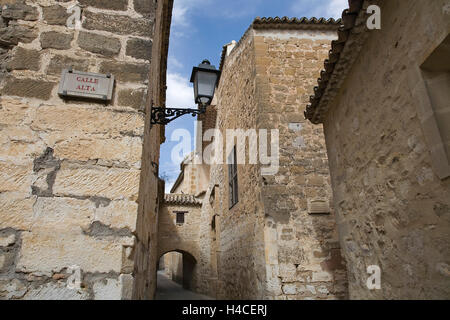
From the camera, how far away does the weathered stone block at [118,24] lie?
2043 millimetres

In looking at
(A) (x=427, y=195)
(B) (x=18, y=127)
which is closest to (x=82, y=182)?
(B) (x=18, y=127)

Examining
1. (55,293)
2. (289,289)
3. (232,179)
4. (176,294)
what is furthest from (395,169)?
(176,294)

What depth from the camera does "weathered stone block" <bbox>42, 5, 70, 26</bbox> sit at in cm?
197

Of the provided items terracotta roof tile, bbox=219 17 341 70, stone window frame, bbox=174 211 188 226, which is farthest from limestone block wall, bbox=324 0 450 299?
stone window frame, bbox=174 211 188 226

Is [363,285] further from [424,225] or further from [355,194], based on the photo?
[424,225]

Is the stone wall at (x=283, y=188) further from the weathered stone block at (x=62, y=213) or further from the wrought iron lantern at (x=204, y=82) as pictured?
the weathered stone block at (x=62, y=213)

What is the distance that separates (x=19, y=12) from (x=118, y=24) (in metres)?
0.64

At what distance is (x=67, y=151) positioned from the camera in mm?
1752

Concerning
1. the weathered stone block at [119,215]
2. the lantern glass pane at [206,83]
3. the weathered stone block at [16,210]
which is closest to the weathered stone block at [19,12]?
the weathered stone block at [16,210]

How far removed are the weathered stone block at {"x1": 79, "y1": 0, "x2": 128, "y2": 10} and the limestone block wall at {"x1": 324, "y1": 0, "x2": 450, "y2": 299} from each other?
215cm

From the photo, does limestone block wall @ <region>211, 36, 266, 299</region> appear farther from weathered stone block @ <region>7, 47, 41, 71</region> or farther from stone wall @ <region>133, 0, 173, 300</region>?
weathered stone block @ <region>7, 47, 41, 71</region>

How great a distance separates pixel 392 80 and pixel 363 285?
2035 millimetres

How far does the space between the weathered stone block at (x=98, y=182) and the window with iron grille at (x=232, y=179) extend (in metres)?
5.30

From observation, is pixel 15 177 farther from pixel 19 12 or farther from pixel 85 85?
pixel 19 12
